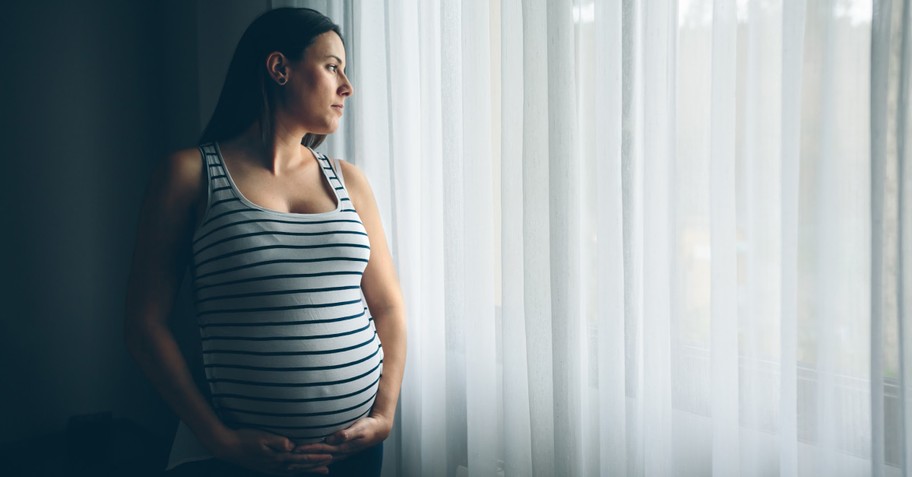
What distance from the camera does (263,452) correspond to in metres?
0.96

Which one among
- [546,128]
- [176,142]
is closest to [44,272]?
[176,142]

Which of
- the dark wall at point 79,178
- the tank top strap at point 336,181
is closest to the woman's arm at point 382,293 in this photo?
the tank top strap at point 336,181

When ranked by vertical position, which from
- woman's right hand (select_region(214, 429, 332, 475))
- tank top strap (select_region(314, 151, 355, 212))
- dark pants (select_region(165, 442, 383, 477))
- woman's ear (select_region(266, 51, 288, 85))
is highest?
woman's ear (select_region(266, 51, 288, 85))

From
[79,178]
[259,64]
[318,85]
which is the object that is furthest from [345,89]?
[79,178]

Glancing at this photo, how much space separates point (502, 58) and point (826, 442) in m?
0.79

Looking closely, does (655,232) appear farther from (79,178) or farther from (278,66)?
(79,178)

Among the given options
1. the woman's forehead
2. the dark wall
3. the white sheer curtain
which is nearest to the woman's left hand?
the white sheer curtain

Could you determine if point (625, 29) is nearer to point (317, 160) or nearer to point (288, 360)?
point (317, 160)

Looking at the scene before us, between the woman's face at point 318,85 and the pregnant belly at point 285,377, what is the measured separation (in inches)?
14.1

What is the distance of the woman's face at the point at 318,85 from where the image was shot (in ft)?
3.48

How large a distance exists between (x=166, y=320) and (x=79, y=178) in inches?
42.7

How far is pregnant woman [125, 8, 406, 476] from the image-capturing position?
3.18ft

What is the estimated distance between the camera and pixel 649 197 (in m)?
0.97

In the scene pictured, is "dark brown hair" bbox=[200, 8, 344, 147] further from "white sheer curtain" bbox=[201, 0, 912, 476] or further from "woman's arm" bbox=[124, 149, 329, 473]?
"white sheer curtain" bbox=[201, 0, 912, 476]
